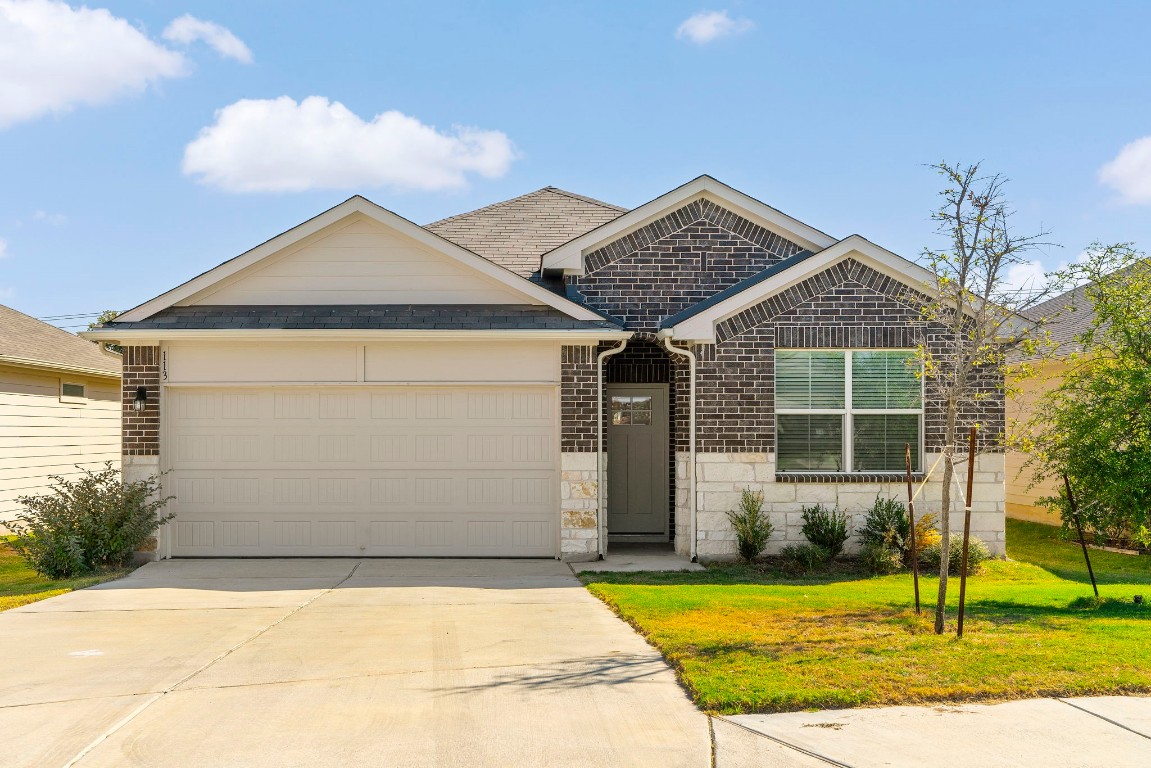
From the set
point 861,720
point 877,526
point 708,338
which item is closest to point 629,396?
point 708,338

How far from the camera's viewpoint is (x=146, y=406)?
40.5ft

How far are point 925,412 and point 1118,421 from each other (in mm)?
2693

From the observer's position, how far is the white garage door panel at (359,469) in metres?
12.5

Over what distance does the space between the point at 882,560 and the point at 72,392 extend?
600 inches

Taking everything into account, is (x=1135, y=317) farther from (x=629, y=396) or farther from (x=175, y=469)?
(x=175, y=469)

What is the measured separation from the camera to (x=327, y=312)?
498 inches

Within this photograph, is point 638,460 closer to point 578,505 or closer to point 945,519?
point 578,505

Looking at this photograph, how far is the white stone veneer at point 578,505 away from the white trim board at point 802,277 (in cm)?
206

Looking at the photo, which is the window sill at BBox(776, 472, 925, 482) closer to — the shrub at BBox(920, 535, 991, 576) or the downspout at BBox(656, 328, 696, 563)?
the shrub at BBox(920, 535, 991, 576)

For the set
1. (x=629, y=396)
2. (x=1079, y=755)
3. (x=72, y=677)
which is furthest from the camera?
(x=629, y=396)

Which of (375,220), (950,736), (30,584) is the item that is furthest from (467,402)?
(950,736)

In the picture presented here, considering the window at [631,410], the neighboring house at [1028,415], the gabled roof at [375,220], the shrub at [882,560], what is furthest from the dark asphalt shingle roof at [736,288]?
the neighboring house at [1028,415]

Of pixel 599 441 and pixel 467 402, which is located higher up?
pixel 467 402

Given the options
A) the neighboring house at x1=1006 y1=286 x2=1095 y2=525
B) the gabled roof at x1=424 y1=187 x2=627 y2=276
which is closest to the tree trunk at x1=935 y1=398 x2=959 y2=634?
the gabled roof at x1=424 y1=187 x2=627 y2=276
